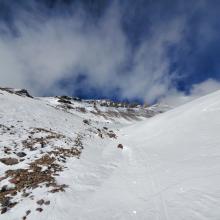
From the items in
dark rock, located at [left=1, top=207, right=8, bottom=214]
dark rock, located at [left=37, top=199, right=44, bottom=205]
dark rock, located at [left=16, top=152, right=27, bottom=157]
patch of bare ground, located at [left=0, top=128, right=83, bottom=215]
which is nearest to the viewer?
dark rock, located at [left=1, top=207, right=8, bottom=214]

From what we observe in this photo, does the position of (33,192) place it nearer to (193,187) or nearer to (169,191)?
(169,191)

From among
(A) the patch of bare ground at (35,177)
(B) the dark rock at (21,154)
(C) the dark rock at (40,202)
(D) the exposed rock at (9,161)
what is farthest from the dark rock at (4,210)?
(B) the dark rock at (21,154)

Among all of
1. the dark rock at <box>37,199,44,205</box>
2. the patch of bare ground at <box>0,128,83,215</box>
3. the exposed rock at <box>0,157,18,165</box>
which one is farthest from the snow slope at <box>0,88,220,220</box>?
the exposed rock at <box>0,157,18,165</box>

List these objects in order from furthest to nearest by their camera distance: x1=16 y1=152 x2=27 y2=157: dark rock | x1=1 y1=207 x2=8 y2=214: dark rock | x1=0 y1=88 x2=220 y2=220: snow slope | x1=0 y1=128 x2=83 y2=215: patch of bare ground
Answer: x1=16 y1=152 x2=27 y2=157: dark rock, x1=0 y1=128 x2=83 y2=215: patch of bare ground, x1=1 y1=207 x2=8 y2=214: dark rock, x1=0 y1=88 x2=220 y2=220: snow slope

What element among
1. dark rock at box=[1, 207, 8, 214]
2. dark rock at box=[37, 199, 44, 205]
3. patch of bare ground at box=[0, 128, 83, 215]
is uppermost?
patch of bare ground at box=[0, 128, 83, 215]

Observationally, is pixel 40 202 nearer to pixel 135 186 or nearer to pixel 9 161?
pixel 135 186

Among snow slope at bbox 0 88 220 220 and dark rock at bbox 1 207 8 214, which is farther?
dark rock at bbox 1 207 8 214

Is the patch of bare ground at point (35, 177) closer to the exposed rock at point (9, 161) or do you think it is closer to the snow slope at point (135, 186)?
the exposed rock at point (9, 161)

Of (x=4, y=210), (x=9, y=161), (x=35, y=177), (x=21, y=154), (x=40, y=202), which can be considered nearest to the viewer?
(x=4, y=210)

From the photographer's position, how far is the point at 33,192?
850 cm

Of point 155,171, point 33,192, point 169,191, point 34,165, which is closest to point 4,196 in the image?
point 33,192

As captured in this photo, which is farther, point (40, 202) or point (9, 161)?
point (9, 161)

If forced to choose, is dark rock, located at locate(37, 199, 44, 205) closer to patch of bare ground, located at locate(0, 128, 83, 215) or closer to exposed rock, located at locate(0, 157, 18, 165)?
patch of bare ground, located at locate(0, 128, 83, 215)

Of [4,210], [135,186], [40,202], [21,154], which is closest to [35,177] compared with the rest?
[40,202]
